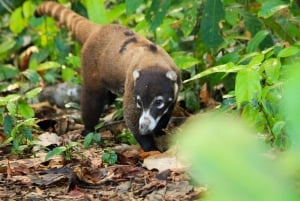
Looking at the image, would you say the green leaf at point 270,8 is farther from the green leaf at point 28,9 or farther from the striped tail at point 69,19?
the green leaf at point 28,9

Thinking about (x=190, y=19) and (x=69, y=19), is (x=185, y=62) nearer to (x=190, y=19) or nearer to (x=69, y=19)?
(x=190, y=19)

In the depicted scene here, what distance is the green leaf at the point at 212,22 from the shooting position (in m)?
4.30

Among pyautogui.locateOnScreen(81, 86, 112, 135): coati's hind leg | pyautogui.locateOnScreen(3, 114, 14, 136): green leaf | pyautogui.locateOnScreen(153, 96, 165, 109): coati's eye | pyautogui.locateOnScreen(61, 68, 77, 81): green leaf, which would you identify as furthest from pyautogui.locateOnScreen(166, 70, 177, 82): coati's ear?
pyautogui.locateOnScreen(61, 68, 77, 81): green leaf

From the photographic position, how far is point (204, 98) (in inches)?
209

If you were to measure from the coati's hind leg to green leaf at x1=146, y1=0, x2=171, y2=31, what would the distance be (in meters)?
0.93

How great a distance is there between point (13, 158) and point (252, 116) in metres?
1.68

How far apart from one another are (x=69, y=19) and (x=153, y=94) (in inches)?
75.5

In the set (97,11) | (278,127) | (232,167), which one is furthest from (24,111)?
(232,167)

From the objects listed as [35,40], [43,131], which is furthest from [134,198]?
[35,40]

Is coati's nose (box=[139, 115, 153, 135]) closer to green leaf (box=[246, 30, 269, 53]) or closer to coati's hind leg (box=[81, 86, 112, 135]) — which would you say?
green leaf (box=[246, 30, 269, 53])

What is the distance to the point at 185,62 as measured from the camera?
4.77m

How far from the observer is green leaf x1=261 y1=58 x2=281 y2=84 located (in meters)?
3.30

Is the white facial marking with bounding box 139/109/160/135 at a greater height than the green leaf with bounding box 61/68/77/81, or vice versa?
the white facial marking with bounding box 139/109/160/135

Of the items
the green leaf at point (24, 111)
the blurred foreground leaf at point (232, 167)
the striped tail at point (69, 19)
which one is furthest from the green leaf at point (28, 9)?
the blurred foreground leaf at point (232, 167)
